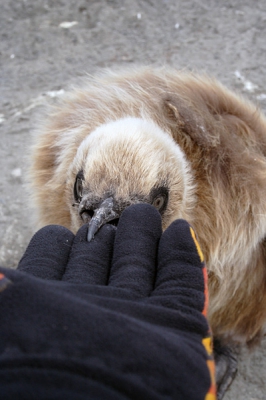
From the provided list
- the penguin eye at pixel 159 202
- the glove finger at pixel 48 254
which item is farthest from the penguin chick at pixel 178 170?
the glove finger at pixel 48 254

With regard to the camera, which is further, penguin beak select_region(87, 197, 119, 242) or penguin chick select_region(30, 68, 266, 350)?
penguin chick select_region(30, 68, 266, 350)

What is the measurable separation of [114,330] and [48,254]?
0.45 metres

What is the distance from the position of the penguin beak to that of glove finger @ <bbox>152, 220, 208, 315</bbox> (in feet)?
0.76

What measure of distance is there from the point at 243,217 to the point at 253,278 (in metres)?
0.33

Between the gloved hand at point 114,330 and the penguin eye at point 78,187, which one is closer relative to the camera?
the gloved hand at point 114,330

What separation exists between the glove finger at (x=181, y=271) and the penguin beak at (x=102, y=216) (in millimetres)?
233

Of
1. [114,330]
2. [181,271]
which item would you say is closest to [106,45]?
[181,271]

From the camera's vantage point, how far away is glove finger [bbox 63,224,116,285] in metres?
1.22

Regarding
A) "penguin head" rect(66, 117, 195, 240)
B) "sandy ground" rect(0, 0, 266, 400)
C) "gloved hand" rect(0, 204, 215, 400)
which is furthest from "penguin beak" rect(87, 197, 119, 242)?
"sandy ground" rect(0, 0, 266, 400)

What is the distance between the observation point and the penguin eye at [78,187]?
1.69 m

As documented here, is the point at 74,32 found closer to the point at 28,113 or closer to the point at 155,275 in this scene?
the point at 28,113

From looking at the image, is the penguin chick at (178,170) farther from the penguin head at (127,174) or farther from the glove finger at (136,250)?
the glove finger at (136,250)

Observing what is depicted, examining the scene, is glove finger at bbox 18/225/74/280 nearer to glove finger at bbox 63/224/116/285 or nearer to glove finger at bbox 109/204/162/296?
glove finger at bbox 63/224/116/285

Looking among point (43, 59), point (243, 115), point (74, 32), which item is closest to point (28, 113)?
point (43, 59)
